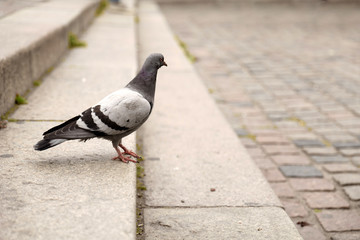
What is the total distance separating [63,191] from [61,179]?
14cm

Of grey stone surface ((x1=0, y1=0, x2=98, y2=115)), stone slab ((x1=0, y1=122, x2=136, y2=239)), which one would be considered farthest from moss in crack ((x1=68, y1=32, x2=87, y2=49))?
stone slab ((x1=0, y1=122, x2=136, y2=239))

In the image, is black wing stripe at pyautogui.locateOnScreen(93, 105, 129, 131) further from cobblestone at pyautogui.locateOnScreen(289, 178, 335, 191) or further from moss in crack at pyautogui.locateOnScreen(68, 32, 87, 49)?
moss in crack at pyautogui.locateOnScreen(68, 32, 87, 49)

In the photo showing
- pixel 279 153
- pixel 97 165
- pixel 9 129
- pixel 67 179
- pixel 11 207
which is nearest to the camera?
pixel 11 207

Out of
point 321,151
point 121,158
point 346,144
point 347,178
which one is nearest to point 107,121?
Answer: point 121,158

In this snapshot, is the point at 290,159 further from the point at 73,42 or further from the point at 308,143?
the point at 73,42

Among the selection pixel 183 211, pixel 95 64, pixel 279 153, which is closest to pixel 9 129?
pixel 183 211

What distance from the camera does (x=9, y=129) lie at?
2959mm

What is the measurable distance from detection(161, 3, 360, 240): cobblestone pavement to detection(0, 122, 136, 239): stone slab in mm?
A: 1347

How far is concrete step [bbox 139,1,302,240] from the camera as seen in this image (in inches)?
99.1

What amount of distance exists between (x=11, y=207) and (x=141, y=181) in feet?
3.80

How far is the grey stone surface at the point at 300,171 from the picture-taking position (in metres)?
3.72

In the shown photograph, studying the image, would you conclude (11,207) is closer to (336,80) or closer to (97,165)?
(97,165)

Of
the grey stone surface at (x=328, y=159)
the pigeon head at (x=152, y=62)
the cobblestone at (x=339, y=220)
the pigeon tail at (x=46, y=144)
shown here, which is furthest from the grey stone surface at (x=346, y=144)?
the pigeon tail at (x=46, y=144)

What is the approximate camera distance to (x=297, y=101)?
226 inches
